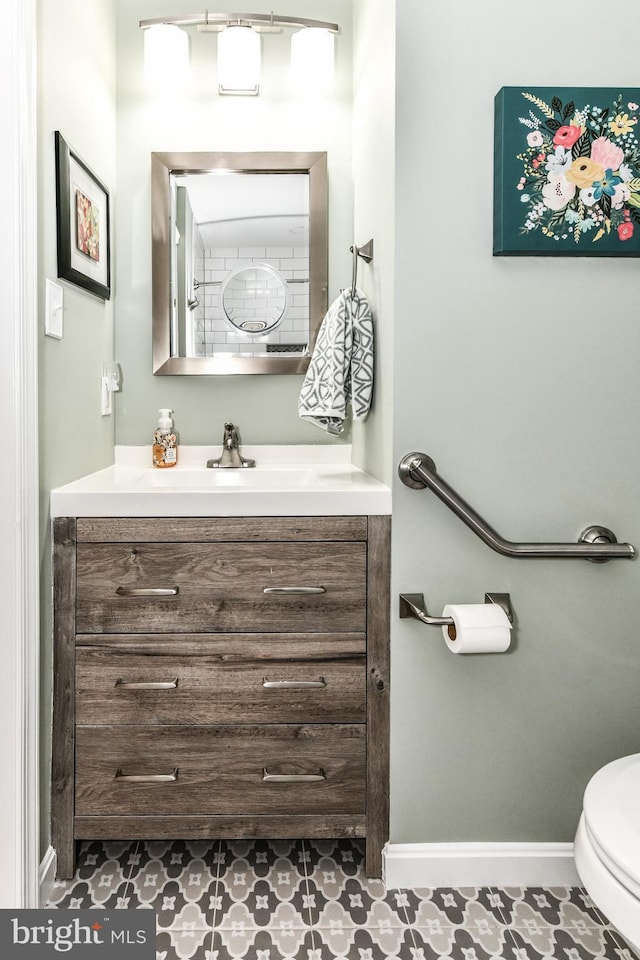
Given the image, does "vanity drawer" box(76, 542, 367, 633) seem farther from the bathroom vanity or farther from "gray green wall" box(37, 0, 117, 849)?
"gray green wall" box(37, 0, 117, 849)

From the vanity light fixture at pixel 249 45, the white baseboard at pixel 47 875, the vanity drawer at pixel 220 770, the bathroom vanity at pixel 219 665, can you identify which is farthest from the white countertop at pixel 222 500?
the vanity light fixture at pixel 249 45

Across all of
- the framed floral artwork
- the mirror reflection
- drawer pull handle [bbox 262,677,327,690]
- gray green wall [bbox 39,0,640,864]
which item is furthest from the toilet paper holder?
the mirror reflection

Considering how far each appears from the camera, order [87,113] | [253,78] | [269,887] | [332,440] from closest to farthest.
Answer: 1. [269,887]
2. [87,113]
3. [253,78]
4. [332,440]

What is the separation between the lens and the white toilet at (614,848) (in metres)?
0.95

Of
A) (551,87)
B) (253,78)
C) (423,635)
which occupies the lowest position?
(423,635)

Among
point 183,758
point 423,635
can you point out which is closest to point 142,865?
point 183,758

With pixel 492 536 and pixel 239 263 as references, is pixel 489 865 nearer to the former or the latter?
pixel 492 536

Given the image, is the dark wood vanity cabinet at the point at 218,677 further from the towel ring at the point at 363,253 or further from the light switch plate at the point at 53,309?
the towel ring at the point at 363,253

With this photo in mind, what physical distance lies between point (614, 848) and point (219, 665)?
0.86m

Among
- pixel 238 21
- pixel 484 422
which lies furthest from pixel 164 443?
pixel 238 21

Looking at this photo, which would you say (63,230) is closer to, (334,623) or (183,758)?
(334,623)

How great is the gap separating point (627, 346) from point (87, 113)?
4.81ft

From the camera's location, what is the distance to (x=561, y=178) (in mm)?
1455

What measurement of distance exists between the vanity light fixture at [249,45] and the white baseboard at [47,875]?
2.08 metres
